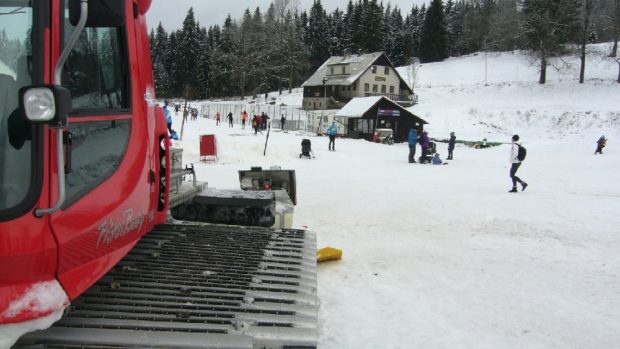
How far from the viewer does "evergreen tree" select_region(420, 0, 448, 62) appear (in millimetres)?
95312

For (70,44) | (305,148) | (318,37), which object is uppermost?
(318,37)

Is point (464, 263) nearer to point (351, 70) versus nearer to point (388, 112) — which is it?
point (388, 112)

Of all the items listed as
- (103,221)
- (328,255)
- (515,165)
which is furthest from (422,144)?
(103,221)

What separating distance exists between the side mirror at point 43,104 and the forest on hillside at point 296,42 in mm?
80174

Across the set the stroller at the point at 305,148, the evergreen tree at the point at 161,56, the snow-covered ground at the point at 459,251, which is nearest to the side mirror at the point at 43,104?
the snow-covered ground at the point at 459,251

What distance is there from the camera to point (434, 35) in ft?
315

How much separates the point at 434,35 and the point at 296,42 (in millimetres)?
28268

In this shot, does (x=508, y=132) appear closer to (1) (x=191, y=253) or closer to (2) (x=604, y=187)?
(2) (x=604, y=187)

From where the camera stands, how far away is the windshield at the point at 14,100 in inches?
91.2

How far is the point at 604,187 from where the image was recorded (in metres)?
15.9

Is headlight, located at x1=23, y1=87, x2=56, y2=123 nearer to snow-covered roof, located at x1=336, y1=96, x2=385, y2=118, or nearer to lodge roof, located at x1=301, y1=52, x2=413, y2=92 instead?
snow-covered roof, located at x1=336, y1=96, x2=385, y2=118

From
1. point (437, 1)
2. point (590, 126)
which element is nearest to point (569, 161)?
point (590, 126)

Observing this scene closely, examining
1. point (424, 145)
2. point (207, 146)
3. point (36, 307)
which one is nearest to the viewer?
point (36, 307)

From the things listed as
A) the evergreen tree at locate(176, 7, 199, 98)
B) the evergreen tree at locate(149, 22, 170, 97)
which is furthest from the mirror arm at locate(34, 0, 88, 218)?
the evergreen tree at locate(176, 7, 199, 98)
